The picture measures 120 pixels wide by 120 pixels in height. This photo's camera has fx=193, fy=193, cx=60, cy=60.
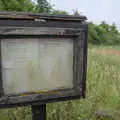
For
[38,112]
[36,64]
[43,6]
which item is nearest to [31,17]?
[36,64]

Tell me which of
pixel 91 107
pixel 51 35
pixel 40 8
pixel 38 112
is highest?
pixel 40 8

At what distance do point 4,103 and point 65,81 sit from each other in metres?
0.34

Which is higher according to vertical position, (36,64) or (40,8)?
(40,8)

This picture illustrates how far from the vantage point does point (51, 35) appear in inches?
38.3

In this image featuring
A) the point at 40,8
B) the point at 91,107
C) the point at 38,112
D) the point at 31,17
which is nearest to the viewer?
the point at 31,17

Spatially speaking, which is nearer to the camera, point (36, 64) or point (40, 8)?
point (36, 64)

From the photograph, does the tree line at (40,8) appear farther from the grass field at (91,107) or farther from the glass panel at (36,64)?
the glass panel at (36,64)

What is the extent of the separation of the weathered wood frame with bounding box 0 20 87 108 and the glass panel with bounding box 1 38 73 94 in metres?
0.03

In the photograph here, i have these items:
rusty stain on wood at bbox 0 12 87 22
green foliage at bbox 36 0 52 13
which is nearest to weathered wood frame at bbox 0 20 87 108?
rusty stain on wood at bbox 0 12 87 22

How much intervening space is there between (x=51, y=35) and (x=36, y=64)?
17 centimetres

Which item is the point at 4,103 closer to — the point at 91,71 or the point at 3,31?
the point at 3,31

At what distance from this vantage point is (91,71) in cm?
268

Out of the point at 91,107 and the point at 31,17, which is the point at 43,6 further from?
the point at 31,17

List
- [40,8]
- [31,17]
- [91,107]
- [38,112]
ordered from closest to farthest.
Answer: [31,17] < [38,112] < [91,107] < [40,8]
